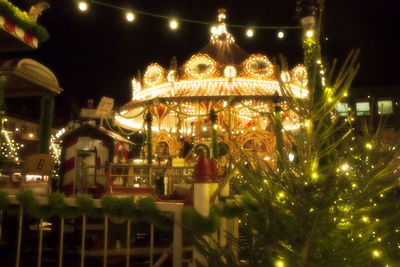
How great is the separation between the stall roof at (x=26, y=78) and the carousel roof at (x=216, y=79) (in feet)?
26.7

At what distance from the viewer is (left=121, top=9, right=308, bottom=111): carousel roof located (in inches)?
548

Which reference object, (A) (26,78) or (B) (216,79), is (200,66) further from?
(A) (26,78)

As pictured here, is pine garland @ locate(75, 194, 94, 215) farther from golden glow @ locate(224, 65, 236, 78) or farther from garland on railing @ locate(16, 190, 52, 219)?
golden glow @ locate(224, 65, 236, 78)

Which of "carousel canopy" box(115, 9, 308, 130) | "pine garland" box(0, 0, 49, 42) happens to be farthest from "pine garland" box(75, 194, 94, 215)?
"carousel canopy" box(115, 9, 308, 130)

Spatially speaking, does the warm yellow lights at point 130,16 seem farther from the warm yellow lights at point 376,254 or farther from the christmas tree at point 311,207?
the warm yellow lights at point 376,254

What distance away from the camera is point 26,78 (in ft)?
15.8

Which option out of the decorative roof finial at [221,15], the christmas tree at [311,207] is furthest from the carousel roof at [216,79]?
the christmas tree at [311,207]

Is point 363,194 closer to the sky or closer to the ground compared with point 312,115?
closer to the ground

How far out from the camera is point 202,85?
14.7 m

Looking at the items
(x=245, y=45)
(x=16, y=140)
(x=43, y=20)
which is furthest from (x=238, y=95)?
(x=16, y=140)

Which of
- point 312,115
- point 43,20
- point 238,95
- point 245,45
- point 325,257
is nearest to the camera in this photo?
point 325,257

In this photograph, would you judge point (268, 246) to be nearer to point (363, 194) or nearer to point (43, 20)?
point (363, 194)

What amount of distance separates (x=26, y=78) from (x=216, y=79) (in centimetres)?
1053

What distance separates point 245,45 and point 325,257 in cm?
2524
